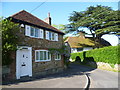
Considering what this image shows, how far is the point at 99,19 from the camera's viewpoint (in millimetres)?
26922

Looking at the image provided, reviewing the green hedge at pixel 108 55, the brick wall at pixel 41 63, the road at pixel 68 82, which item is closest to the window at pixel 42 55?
the brick wall at pixel 41 63

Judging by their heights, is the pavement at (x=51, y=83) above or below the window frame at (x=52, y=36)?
below

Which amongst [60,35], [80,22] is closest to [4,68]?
[60,35]

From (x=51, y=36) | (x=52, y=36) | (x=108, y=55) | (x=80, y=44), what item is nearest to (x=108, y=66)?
(x=108, y=55)

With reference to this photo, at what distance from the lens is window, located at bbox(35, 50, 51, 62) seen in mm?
12672

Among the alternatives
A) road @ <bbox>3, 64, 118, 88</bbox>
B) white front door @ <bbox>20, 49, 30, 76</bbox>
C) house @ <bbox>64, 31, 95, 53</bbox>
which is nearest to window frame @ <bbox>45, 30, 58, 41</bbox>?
white front door @ <bbox>20, 49, 30, 76</bbox>

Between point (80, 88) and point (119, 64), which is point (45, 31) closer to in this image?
point (80, 88)

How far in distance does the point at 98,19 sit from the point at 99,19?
237mm

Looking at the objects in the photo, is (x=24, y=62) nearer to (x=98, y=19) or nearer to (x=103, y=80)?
(x=103, y=80)

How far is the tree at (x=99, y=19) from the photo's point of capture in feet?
82.8

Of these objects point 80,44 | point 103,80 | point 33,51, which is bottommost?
point 103,80

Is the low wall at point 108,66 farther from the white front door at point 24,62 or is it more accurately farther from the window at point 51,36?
the white front door at point 24,62

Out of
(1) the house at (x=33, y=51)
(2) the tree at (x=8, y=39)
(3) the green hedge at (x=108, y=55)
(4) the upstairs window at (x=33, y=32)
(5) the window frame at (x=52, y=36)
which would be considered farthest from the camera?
(3) the green hedge at (x=108, y=55)

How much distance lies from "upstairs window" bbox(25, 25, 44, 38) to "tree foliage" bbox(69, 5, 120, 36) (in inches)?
673
